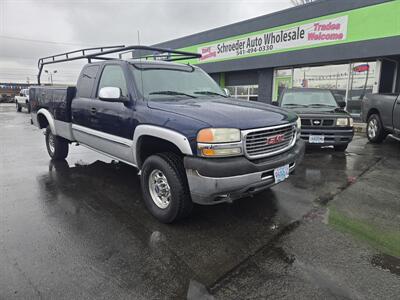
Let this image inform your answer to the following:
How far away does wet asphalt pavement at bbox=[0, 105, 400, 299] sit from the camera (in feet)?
7.51

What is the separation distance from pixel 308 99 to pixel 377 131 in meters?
2.40

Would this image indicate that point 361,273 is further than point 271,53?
No

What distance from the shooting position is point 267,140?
3.17m

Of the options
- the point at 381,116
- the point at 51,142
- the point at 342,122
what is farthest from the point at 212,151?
the point at 381,116

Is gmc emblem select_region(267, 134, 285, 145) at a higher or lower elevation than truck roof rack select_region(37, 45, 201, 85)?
lower

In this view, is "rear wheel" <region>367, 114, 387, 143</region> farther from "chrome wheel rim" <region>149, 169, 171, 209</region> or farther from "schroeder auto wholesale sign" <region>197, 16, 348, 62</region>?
"chrome wheel rim" <region>149, 169, 171, 209</region>

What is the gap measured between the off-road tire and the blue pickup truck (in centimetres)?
551

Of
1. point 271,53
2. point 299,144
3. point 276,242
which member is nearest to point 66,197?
point 276,242

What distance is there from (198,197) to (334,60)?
11.8 meters

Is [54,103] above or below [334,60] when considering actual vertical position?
below

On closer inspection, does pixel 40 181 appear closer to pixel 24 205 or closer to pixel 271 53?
pixel 24 205

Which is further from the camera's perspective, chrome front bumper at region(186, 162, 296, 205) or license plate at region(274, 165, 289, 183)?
license plate at region(274, 165, 289, 183)

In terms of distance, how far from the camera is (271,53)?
14602mm

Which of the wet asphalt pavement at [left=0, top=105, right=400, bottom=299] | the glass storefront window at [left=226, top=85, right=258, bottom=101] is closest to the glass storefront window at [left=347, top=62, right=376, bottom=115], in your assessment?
the glass storefront window at [left=226, top=85, right=258, bottom=101]
